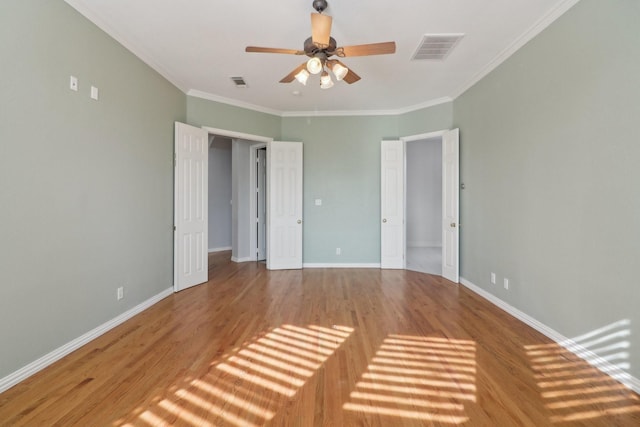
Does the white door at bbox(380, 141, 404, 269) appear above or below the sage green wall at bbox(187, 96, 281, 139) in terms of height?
below

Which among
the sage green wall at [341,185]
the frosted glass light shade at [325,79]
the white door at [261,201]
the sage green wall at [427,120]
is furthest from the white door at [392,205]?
the frosted glass light shade at [325,79]

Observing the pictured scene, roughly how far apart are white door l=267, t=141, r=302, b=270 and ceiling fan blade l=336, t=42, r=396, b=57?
2.98 meters

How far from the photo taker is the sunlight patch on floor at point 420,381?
5.79ft

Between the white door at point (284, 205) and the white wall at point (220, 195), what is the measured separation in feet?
9.55

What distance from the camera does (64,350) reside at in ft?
7.80

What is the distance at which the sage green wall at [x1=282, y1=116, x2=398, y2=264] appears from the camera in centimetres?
556

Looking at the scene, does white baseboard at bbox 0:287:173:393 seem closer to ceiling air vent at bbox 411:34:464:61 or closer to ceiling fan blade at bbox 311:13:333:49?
ceiling fan blade at bbox 311:13:333:49

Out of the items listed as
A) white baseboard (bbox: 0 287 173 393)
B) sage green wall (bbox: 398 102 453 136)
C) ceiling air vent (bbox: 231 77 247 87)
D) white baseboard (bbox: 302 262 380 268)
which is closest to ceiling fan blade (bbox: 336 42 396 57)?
ceiling air vent (bbox: 231 77 247 87)

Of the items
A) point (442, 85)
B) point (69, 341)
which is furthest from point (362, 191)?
point (69, 341)

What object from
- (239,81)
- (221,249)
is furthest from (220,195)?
(239,81)

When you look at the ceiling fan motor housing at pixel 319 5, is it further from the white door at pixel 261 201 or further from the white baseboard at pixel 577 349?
the white door at pixel 261 201

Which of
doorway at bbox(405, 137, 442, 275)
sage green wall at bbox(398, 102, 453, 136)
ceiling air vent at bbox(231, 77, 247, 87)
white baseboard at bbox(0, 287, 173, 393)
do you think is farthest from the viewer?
doorway at bbox(405, 137, 442, 275)

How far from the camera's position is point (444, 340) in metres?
2.67

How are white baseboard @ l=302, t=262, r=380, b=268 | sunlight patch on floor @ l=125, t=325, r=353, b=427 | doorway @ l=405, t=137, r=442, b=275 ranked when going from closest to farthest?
sunlight patch on floor @ l=125, t=325, r=353, b=427 → white baseboard @ l=302, t=262, r=380, b=268 → doorway @ l=405, t=137, r=442, b=275
